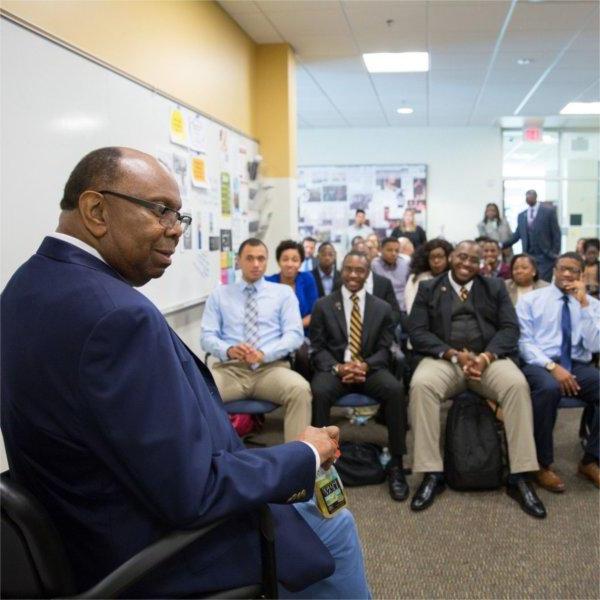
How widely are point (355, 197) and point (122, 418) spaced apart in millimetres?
10091

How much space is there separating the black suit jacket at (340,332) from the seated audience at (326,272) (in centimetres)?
134

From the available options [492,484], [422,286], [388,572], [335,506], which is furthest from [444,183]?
[335,506]

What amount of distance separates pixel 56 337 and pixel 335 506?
0.77 m

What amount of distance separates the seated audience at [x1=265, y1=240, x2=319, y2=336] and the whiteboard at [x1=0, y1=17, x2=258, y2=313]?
58 cm

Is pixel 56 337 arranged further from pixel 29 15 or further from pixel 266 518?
pixel 29 15

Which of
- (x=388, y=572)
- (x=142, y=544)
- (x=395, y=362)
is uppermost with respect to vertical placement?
Answer: (x=142, y=544)

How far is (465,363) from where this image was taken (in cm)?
315

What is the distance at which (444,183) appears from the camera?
420 inches

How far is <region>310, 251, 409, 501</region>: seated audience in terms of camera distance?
10.2 feet

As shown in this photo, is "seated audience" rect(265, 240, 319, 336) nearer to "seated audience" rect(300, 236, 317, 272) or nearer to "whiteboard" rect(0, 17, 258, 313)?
"whiteboard" rect(0, 17, 258, 313)

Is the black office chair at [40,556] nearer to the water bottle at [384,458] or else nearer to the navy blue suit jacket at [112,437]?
the navy blue suit jacket at [112,437]

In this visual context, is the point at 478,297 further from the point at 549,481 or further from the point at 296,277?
the point at 296,277

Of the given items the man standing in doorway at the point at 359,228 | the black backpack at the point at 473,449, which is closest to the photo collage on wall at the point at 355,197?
the man standing in doorway at the point at 359,228

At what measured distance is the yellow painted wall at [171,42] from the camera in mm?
2500
